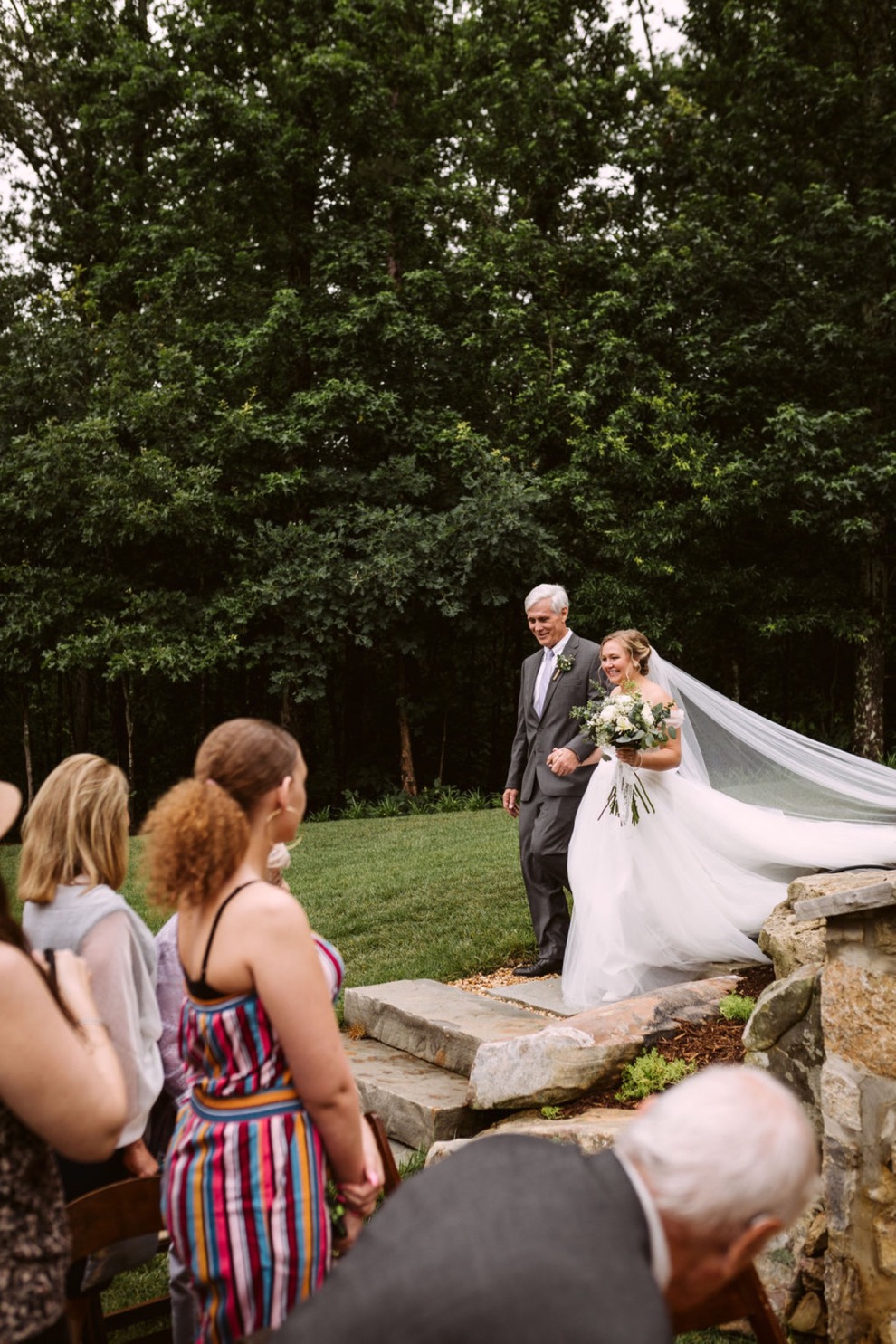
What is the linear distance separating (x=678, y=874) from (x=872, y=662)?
1174cm

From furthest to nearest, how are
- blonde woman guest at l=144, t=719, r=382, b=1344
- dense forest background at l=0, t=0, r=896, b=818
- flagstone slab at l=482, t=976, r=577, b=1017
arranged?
dense forest background at l=0, t=0, r=896, b=818 → flagstone slab at l=482, t=976, r=577, b=1017 → blonde woman guest at l=144, t=719, r=382, b=1344

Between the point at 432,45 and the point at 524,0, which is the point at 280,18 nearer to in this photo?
the point at 432,45

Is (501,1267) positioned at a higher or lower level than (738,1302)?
higher

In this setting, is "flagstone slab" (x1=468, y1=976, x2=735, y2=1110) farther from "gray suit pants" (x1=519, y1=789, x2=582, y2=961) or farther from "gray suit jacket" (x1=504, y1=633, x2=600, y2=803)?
"gray suit jacket" (x1=504, y1=633, x2=600, y2=803)

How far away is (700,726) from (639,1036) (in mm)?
2529

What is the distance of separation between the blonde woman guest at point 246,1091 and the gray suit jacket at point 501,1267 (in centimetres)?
58

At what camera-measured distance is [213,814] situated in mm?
2076

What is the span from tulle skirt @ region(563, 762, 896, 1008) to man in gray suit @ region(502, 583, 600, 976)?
20 cm

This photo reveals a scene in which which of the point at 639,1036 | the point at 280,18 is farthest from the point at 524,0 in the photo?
the point at 639,1036

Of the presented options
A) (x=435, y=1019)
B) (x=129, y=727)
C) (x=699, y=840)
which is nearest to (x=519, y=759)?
(x=699, y=840)

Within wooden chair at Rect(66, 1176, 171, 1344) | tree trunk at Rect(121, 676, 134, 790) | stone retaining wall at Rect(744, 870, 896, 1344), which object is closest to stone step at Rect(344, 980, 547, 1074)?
stone retaining wall at Rect(744, 870, 896, 1344)

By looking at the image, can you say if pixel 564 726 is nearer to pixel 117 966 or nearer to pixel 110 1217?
pixel 117 966

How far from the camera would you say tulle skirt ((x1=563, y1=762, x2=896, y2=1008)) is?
5652mm

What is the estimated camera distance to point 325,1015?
1.94m
